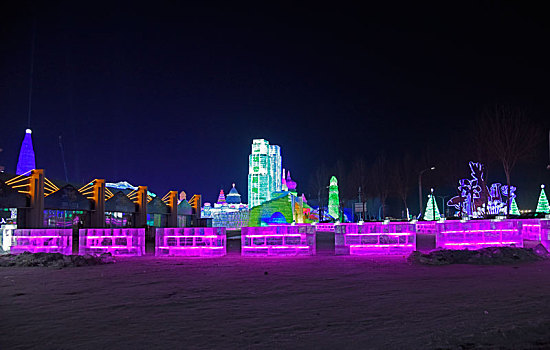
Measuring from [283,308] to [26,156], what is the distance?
90477mm

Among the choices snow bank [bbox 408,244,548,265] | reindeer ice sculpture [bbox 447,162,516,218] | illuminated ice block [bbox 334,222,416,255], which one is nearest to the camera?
snow bank [bbox 408,244,548,265]

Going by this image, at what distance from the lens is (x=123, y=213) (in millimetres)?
38125

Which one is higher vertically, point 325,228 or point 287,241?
point 287,241

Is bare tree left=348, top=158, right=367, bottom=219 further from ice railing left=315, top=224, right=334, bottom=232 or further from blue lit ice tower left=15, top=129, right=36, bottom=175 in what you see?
blue lit ice tower left=15, top=129, right=36, bottom=175

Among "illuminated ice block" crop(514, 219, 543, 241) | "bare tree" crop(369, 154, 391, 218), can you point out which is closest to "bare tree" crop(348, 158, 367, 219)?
"bare tree" crop(369, 154, 391, 218)

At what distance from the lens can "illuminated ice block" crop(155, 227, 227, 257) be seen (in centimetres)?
1972

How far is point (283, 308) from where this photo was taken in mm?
7934

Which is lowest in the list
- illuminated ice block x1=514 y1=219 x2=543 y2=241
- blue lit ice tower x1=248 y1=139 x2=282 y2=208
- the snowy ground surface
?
the snowy ground surface

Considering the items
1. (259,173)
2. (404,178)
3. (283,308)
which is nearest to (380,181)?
(404,178)

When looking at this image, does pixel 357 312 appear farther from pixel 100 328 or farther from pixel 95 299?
pixel 95 299

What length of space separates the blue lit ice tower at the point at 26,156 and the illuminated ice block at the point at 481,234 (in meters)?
83.3

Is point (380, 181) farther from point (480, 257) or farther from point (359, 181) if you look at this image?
point (480, 257)

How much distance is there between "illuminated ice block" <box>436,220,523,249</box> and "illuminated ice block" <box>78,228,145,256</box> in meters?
12.9

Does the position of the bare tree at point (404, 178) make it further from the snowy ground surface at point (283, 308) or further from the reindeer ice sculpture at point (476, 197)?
the snowy ground surface at point (283, 308)
